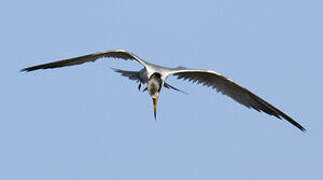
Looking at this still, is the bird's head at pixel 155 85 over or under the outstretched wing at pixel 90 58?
under

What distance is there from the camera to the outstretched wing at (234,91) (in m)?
16.2

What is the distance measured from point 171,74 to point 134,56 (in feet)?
3.22

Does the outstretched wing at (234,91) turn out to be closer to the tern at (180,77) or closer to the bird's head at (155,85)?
the tern at (180,77)

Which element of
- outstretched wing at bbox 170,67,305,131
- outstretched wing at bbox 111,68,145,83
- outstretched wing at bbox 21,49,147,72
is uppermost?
outstretched wing at bbox 21,49,147,72

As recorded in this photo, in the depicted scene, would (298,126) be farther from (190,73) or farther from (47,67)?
(47,67)

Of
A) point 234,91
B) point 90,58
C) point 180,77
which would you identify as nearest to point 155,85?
point 180,77

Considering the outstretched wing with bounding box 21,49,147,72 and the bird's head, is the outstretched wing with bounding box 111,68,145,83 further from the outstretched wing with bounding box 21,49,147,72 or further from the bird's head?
the bird's head

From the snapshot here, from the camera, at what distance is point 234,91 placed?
16.5 metres

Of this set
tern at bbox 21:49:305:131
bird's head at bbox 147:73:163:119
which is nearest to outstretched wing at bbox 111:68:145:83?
tern at bbox 21:49:305:131

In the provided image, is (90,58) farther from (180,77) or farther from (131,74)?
(180,77)

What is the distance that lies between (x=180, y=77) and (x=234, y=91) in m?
1.43

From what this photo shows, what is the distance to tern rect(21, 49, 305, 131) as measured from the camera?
15.3 meters

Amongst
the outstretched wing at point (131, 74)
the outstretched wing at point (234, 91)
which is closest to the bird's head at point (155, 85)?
the outstretched wing at point (234, 91)

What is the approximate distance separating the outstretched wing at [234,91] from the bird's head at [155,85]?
2.87 feet
